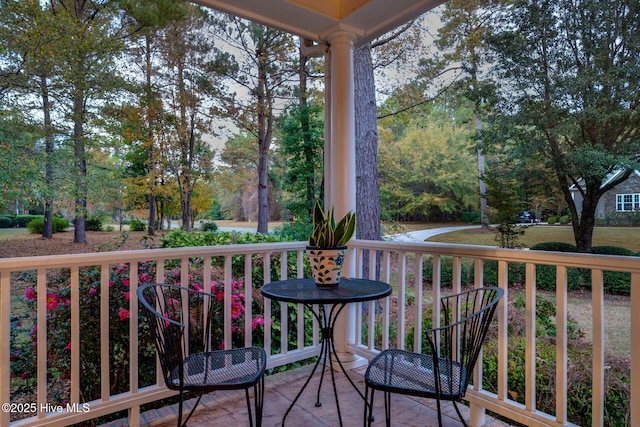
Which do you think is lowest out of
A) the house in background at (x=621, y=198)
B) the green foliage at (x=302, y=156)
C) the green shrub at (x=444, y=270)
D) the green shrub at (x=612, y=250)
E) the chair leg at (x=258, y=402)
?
the chair leg at (x=258, y=402)

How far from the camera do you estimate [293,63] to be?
3676mm

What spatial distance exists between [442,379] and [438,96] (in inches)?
86.8

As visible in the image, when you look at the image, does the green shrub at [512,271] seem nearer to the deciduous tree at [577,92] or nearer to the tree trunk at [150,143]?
the deciduous tree at [577,92]

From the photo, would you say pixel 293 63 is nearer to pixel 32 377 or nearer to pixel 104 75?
pixel 104 75

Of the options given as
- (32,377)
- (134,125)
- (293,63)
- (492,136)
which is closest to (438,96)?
(492,136)

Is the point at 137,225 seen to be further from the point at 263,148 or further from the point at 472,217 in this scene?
the point at 472,217

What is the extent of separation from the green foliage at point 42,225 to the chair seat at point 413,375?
6.64ft

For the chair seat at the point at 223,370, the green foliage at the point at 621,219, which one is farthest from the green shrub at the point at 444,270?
the chair seat at the point at 223,370

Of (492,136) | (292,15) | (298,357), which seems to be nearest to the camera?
(492,136)

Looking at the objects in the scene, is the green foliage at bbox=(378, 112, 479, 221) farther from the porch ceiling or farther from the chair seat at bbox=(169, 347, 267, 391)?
the chair seat at bbox=(169, 347, 267, 391)

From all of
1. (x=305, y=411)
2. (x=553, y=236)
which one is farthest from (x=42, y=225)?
(x=553, y=236)

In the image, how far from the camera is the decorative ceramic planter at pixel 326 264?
2111 mm

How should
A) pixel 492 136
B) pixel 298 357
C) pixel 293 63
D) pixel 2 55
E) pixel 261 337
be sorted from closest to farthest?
pixel 2 55 < pixel 492 136 < pixel 298 357 < pixel 261 337 < pixel 293 63

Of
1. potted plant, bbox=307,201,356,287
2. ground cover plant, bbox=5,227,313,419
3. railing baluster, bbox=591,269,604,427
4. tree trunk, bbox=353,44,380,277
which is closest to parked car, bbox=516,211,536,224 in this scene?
railing baluster, bbox=591,269,604,427
